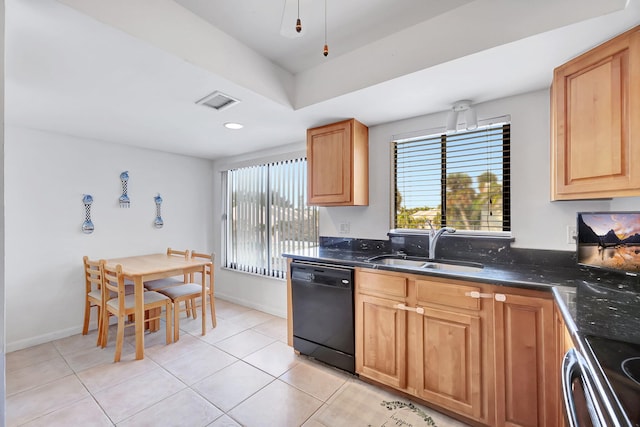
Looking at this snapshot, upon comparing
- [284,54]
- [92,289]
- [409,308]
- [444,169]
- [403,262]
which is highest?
[284,54]

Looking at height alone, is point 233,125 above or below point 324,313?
above

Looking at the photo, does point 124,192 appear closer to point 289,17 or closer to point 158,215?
point 158,215

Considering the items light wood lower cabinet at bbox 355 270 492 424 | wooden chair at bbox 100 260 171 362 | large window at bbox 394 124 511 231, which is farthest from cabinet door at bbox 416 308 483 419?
wooden chair at bbox 100 260 171 362

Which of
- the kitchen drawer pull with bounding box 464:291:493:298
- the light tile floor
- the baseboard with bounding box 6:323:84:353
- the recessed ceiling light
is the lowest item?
the light tile floor

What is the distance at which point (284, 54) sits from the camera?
1952 mm

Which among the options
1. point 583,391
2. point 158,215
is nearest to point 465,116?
point 583,391

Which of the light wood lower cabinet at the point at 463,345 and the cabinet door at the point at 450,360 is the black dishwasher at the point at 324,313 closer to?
the light wood lower cabinet at the point at 463,345

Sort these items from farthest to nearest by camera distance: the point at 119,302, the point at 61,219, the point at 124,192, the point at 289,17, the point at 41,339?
1. the point at 124,192
2. the point at 61,219
3. the point at 41,339
4. the point at 119,302
5. the point at 289,17

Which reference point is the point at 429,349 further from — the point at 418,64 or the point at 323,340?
the point at 418,64

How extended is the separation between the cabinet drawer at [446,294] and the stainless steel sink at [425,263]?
213 mm

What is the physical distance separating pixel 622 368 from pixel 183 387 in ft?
7.90

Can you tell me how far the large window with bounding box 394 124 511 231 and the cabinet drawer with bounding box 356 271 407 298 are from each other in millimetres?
735

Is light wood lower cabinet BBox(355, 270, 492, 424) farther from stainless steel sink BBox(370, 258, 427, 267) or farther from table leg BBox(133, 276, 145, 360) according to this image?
table leg BBox(133, 276, 145, 360)

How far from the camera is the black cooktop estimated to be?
61cm
